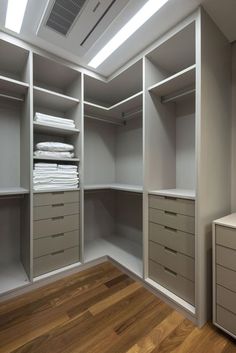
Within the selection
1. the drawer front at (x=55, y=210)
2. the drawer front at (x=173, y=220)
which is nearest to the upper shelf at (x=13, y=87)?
the drawer front at (x=55, y=210)

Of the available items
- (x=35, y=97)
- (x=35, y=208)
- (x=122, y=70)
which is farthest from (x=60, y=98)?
(x=35, y=208)

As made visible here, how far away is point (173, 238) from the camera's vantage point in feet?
4.98

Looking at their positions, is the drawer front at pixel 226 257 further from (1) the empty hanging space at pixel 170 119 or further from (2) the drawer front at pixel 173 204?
(1) the empty hanging space at pixel 170 119

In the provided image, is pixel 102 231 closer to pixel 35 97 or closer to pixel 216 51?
pixel 35 97

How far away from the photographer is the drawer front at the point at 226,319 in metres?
1.16

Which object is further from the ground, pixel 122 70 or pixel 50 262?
pixel 122 70

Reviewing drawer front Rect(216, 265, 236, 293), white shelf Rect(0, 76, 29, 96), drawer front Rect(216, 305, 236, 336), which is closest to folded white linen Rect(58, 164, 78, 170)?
white shelf Rect(0, 76, 29, 96)

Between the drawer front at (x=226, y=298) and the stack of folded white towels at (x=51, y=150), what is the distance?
1.74 metres

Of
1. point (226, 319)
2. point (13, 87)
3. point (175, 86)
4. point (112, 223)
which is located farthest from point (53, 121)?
point (226, 319)

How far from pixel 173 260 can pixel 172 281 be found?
0.18 m

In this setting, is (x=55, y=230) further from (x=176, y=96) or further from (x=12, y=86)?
(x=176, y=96)

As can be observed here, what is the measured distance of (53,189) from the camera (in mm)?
1814

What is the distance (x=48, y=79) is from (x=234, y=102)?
1.96m

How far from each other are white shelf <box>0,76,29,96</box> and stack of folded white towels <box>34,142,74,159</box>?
1.75 ft
